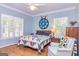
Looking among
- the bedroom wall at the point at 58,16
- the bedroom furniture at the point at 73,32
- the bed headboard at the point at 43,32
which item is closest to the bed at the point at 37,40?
the bed headboard at the point at 43,32

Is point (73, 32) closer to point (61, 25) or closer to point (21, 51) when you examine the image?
point (61, 25)

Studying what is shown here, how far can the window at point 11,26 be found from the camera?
1.37 meters

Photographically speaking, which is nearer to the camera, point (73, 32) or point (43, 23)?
point (73, 32)

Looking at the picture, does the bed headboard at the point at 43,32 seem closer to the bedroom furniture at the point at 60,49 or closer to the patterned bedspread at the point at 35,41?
the patterned bedspread at the point at 35,41

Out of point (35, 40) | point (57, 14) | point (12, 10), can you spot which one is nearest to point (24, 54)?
point (35, 40)

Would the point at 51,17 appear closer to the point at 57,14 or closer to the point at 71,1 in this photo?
the point at 57,14

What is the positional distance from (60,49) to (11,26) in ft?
2.96

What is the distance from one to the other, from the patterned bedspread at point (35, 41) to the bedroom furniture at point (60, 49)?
0.42 feet

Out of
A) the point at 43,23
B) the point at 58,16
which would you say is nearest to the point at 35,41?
the point at 43,23

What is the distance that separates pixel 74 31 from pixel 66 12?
336mm

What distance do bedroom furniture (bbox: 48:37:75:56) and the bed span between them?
0.13m

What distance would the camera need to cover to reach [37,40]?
150 centimetres

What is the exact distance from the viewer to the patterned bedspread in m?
1.48

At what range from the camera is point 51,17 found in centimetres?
149
